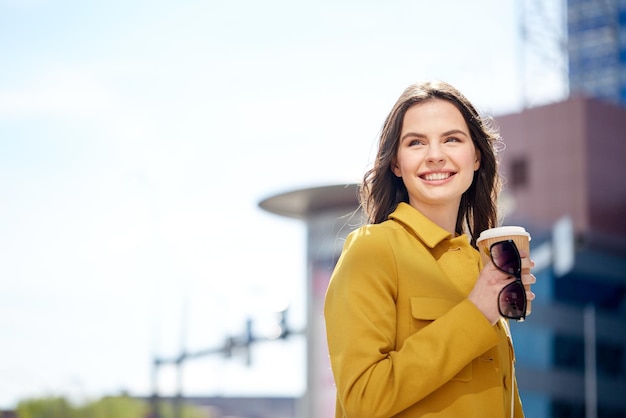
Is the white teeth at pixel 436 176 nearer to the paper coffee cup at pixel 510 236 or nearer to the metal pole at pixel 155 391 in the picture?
the paper coffee cup at pixel 510 236

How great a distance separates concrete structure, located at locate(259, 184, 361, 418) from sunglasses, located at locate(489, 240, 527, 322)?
23175mm

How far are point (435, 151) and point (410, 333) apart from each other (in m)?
0.52

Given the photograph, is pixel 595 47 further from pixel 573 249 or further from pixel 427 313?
pixel 427 313

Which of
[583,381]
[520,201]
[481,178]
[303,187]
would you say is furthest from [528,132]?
[481,178]

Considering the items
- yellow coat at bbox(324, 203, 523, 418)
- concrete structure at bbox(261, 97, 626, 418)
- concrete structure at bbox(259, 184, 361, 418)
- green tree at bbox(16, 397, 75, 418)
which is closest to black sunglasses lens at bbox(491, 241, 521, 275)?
yellow coat at bbox(324, 203, 523, 418)

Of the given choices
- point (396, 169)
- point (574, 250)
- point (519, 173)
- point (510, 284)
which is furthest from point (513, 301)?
point (519, 173)

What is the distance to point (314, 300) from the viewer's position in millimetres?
28922

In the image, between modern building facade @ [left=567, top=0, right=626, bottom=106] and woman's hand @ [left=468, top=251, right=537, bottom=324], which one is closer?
woman's hand @ [left=468, top=251, right=537, bottom=324]

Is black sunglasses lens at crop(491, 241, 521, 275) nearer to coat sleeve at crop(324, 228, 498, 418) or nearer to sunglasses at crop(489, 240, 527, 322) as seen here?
sunglasses at crop(489, 240, 527, 322)

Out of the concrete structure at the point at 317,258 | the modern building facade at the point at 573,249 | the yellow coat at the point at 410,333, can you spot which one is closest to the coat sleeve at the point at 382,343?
the yellow coat at the point at 410,333

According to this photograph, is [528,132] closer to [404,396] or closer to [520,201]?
[520,201]

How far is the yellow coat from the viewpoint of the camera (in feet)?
8.07

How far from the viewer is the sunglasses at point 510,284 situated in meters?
2.46

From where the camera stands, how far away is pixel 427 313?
2.58m
